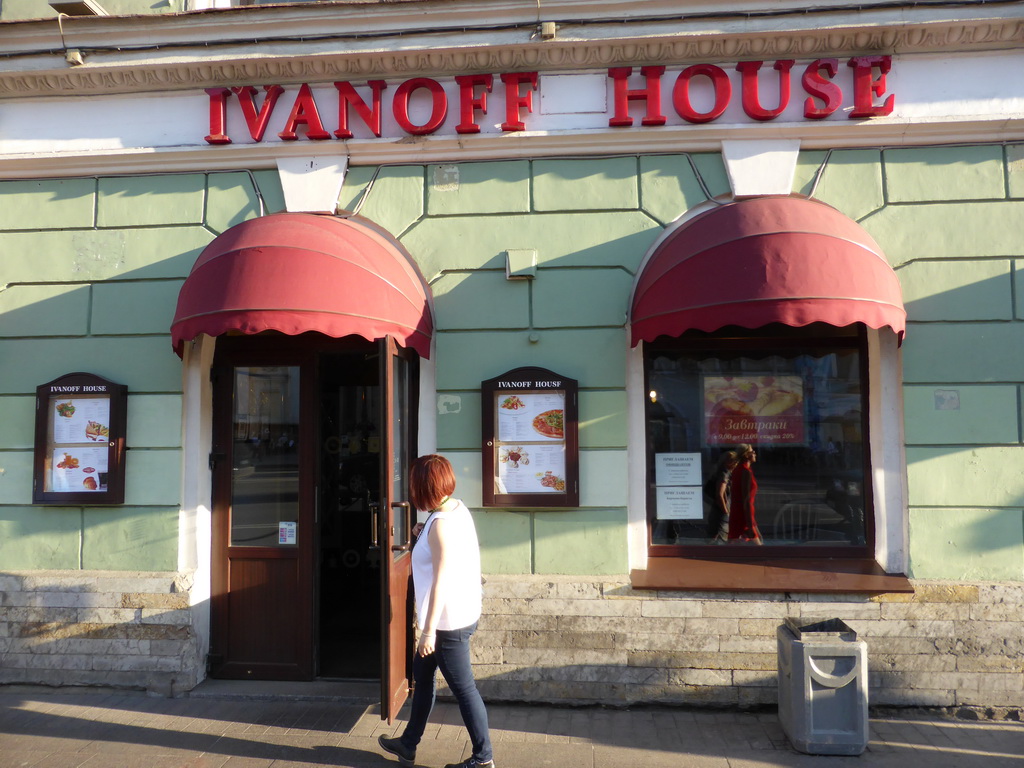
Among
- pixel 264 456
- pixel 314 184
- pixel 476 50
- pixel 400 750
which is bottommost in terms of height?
pixel 400 750

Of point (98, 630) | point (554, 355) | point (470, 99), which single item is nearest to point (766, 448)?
point (554, 355)

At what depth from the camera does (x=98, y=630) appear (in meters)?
5.48

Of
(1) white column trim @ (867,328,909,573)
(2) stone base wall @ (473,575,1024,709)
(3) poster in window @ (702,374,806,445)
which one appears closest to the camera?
(2) stone base wall @ (473,575,1024,709)

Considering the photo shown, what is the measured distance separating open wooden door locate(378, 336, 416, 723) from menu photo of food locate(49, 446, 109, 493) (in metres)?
2.38

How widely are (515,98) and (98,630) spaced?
16.6 ft

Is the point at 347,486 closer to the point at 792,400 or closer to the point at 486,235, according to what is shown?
the point at 486,235

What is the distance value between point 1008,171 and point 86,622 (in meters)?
7.53

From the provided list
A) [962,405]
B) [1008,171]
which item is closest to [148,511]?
[962,405]

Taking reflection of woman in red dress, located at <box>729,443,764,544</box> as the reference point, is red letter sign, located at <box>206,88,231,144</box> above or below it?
above

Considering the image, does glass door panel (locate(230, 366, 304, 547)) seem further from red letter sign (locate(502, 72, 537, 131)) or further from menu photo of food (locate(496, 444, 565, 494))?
red letter sign (locate(502, 72, 537, 131))

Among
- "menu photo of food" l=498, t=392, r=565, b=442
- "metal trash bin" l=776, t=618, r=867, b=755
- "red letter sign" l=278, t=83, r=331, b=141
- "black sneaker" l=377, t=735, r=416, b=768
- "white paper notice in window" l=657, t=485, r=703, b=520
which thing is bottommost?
"black sneaker" l=377, t=735, r=416, b=768

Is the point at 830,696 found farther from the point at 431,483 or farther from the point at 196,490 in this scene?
the point at 196,490

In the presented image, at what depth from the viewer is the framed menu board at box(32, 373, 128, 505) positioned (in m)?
5.55

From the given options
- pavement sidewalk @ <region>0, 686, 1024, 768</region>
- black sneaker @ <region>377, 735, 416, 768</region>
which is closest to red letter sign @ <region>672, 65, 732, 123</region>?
pavement sidewalk @ <region>0, 686, 1024, 768</region>
